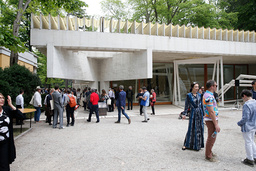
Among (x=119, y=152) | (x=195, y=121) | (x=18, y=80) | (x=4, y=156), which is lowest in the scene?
(x=119, y=152)

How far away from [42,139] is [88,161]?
9.43 feet

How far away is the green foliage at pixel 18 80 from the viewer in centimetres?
927

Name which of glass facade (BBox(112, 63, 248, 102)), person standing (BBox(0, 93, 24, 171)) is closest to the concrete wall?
glass facade (BBox(112, 63, 248, 102))

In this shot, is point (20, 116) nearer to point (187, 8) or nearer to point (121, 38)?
point (121, 38)

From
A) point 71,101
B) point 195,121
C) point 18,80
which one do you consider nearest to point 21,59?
point 18,80

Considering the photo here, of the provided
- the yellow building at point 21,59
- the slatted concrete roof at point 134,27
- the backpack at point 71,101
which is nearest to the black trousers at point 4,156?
the backpack at point 71,101

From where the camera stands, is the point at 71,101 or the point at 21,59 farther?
the point at 21,59

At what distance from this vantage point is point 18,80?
32.3ft

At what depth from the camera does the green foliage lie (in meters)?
9.27

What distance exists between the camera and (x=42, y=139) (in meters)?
6.19

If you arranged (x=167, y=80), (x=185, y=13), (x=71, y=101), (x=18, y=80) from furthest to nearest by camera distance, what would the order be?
1. (x=185, y=13)
2. (x=167, y=80)
3. (x=18, y=80)
4. (x=71, y=101)

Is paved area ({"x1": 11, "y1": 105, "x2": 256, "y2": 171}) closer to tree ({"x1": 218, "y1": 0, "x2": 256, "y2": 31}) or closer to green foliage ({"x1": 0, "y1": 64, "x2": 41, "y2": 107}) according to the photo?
green foliage ({"x1": 0, "y1": 64, "x2": 41, "y2": 107})

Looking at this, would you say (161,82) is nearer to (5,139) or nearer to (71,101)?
(71,101)

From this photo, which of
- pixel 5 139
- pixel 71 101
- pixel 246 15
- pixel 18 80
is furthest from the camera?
pixel 246 15
